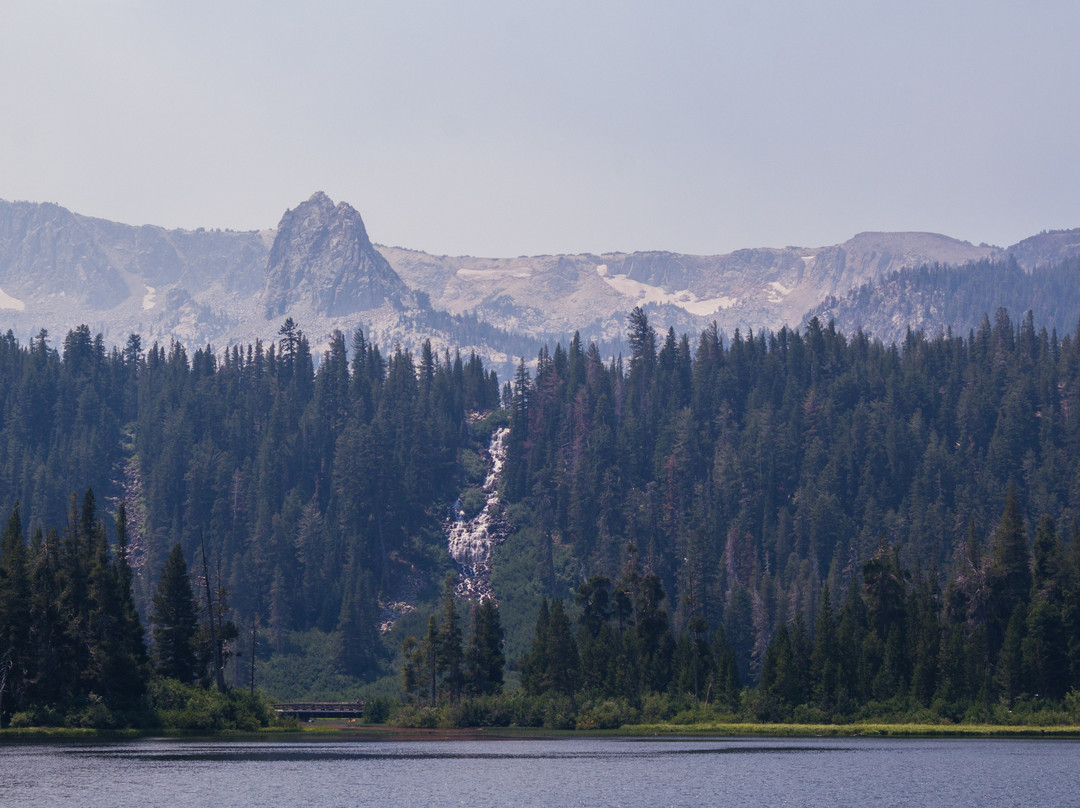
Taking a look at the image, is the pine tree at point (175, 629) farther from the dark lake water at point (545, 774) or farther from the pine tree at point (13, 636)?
the dark lake water at point (545, 774)

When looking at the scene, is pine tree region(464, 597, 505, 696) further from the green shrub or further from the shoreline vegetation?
the green shrub

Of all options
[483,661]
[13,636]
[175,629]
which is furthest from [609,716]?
[13,636]

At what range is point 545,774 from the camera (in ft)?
338

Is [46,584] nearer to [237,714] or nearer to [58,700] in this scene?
[58,700]

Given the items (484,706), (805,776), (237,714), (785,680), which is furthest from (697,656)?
(805,776)

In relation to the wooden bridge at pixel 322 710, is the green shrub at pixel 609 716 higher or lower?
higher

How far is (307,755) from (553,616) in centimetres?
5658

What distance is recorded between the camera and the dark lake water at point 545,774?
86625mm

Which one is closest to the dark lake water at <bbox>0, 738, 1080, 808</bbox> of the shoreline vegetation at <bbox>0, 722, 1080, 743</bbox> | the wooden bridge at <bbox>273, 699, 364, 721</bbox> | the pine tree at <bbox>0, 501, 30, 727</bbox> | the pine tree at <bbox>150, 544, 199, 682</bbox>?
the shoreline vegetation at <bbox>0, 722, 1080, 743</bbox>

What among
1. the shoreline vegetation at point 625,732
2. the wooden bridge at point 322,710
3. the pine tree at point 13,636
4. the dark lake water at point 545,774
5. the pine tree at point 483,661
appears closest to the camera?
the dark lake water at point 545,774

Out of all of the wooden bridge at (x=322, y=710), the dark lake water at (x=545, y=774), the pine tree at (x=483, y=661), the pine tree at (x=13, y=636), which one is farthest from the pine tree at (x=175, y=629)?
the wooden bridge at (x=322, y=710)

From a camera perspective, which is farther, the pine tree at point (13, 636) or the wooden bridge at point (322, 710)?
the wooden bridge at point (322, 710)

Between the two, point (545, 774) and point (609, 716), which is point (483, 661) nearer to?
point (609, 716)

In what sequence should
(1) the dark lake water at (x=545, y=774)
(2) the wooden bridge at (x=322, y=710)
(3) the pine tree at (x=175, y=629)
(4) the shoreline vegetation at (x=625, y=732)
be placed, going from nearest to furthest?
1. (1) the dark lake water at (x=545, y=774)
2. (4) the shoreline vegetation at (x=625, y=732)
3. (3) the pine tree at (x=175, y=629)
4. (2) the wooden bridge at (x=322, y=710)
